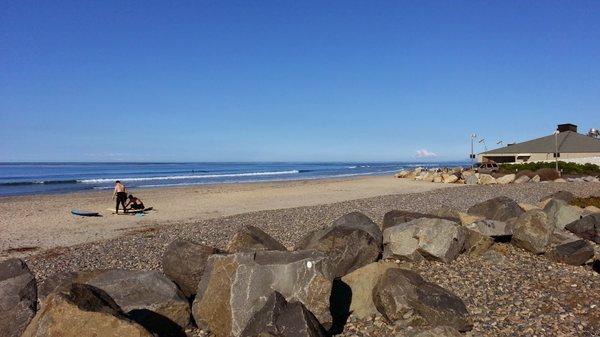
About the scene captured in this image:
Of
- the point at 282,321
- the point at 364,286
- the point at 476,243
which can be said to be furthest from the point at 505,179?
the point at 282,321

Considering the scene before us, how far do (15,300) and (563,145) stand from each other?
51.9m

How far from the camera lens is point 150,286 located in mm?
5605

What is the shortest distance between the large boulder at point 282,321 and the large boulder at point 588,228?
911cm

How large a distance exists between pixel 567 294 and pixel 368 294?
131 inches

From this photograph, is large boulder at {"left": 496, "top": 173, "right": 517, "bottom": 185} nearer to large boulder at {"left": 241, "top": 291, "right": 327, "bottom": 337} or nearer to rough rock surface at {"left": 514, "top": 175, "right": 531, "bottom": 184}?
rough rock surface at {"left": 514, "top": 175, "right": 531, "bottom": 184}

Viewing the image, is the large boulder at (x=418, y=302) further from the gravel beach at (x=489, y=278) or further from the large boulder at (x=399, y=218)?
the large boulder at (x=399, y=218)

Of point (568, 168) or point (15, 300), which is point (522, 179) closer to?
point (568, 168)

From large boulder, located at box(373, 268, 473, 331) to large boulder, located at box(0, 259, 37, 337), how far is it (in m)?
4.50

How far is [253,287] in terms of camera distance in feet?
17.5

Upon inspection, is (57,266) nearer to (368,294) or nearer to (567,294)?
(368,294)

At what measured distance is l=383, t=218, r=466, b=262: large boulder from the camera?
8367 mm

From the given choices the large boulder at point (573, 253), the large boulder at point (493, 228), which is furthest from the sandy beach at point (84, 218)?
the large boulder at point (573, 253)

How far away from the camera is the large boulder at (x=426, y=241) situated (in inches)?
329

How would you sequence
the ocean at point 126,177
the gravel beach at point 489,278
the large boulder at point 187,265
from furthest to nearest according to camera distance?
the ocean at point 126,177 → the large boulder at point 187,265 → the gravel beach at point 489,278
